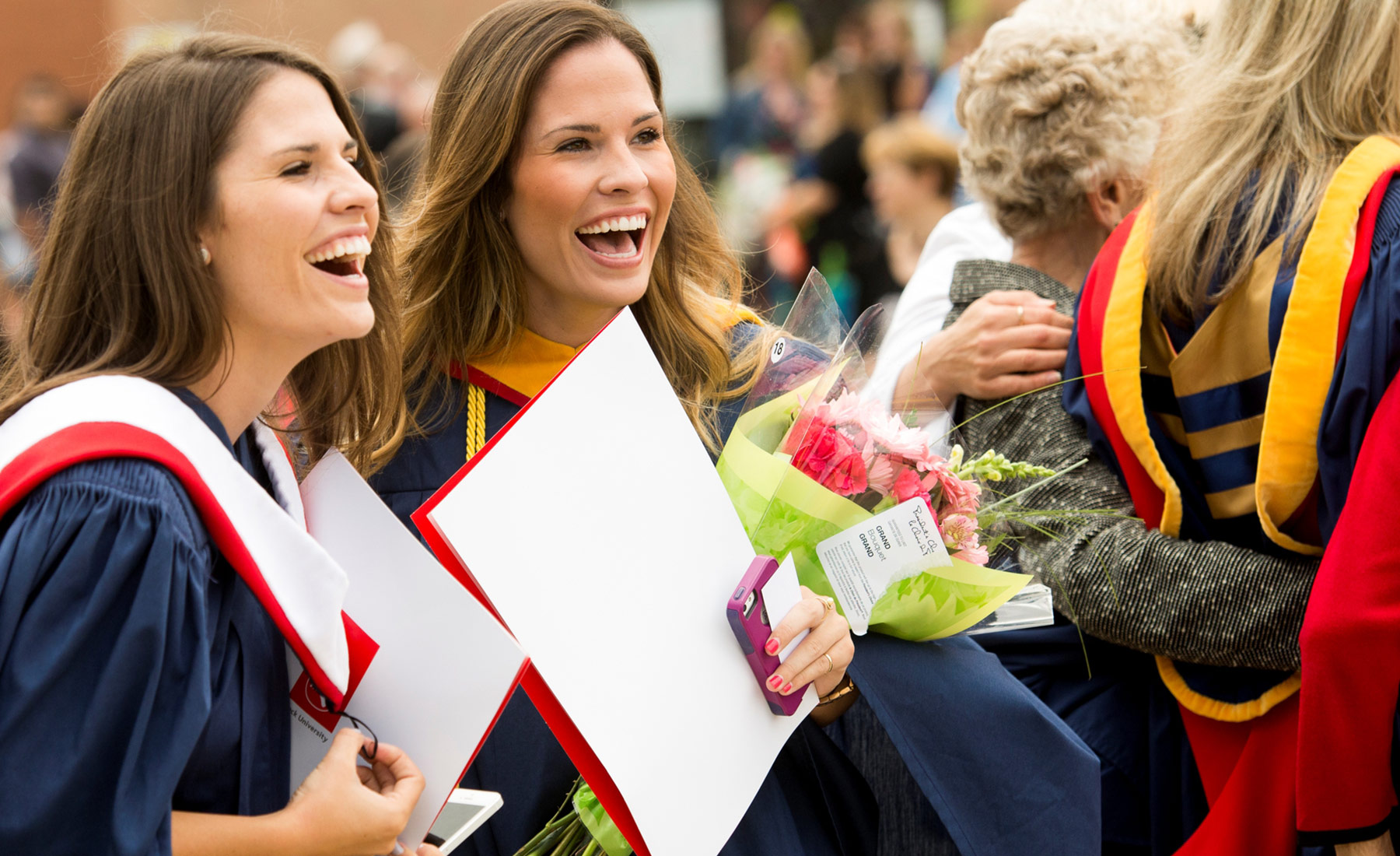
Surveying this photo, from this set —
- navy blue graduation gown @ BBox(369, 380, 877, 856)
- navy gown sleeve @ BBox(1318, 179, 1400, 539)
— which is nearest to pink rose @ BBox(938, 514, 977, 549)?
navy blue graduation gown @ BBox(369, 380, 877, 856)

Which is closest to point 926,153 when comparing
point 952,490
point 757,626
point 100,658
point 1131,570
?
point 1131,570

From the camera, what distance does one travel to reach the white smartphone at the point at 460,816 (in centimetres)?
149

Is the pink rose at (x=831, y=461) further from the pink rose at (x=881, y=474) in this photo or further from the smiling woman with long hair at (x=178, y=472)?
the smiling woman with long hair at (x=178, y=472)

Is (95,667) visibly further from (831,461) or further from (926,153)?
(926,153)

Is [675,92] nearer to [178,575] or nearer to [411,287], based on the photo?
[411,287]

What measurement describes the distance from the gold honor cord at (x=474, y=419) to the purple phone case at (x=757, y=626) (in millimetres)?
579

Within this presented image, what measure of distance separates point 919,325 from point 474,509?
163 centimetres

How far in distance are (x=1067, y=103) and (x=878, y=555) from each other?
1.21 meters

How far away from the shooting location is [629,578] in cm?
146

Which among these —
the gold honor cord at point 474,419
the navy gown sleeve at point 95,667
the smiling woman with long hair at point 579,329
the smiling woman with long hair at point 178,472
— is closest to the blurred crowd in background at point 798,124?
the smiling woman with long hair at point 579,329

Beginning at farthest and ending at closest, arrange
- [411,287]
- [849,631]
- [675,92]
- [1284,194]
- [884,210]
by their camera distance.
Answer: [675,92] → [884,210] → [411,287] → [1284,194] → [849,631]

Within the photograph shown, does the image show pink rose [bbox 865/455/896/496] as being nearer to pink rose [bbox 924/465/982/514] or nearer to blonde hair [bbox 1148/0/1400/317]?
pink rose [bbox 924/465/982/514]

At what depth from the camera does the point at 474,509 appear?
4.41 ft

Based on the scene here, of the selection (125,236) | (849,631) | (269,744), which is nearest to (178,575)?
(269,744)
